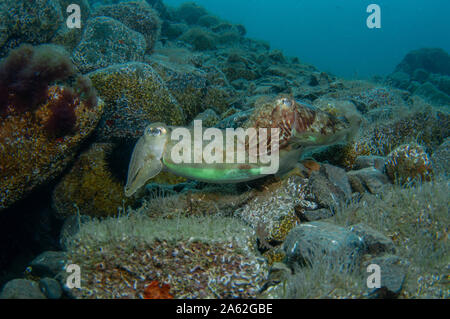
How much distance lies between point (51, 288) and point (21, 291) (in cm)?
30

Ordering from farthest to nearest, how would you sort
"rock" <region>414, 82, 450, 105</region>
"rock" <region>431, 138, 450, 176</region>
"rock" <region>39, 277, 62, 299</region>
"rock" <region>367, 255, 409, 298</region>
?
"rock" <region>414, 82, 450, 105</region>
"rock" <region>431, 138, 450, 176</region>
"rock" <region>39, 277, 62, 299</region>
"rock" <region>367, 255, 409, 298</region>

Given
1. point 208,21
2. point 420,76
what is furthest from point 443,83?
point 208,21

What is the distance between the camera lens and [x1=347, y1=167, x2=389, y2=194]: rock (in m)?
4.26

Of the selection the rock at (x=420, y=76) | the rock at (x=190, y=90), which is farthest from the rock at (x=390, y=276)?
the rock at (x=420, y=76)

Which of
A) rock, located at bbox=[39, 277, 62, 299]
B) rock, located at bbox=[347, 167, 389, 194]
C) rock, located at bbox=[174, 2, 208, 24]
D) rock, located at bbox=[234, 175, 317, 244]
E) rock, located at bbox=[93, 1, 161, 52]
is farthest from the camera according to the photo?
rock, located at bbox=[174, 2, 208, 24]

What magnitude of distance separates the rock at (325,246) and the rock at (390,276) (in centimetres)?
25

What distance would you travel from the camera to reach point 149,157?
3.52m

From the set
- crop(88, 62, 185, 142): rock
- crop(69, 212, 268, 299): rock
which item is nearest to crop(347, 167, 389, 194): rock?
crop(69, 212, 268, 299): rock

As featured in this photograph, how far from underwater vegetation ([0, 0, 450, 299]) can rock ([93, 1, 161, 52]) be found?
3.27 meters

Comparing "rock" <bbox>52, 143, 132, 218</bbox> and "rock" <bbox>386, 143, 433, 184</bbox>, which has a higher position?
"rock" <bbox>386, 143, 433, 184</bbox>

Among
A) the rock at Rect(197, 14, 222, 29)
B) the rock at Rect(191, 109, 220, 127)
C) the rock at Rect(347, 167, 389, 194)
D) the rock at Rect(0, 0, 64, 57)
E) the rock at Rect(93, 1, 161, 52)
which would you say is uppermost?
the rock at Rect(197, 14, 222, 29)

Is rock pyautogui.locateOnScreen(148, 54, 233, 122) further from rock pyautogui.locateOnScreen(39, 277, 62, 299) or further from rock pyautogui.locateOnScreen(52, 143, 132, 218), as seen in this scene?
rock pyautogui.locateOnScreen(39, 277, 62, 299)

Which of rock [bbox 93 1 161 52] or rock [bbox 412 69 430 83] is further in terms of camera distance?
rock [bbox 412 69 430 83]

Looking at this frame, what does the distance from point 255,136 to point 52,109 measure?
135 inches
